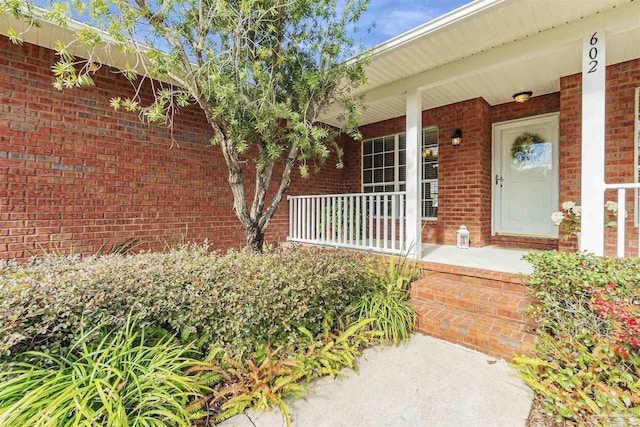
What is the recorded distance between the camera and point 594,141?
290 cm

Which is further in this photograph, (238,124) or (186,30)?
(238,124)

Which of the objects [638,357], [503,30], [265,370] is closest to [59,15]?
[265,370]

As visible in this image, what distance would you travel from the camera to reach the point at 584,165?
2.98 meters

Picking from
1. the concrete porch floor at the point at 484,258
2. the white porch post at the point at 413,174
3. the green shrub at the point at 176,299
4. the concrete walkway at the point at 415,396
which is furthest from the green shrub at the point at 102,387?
the concrete porch floor at the point at 484,258

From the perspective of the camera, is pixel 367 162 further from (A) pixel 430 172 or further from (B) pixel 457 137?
(B) pixel 457 137

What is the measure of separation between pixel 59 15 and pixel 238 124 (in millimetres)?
1520

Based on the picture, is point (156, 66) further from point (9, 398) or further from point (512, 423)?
point (512, 423)

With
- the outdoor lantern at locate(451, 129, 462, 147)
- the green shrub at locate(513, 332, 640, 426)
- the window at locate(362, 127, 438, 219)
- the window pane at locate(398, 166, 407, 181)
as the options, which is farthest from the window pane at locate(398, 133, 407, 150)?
the green shrub at locate(513, 332, 640, 426)

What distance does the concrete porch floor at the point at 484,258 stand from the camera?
3477 millimetres

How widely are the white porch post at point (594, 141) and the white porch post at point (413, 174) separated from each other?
1736 mm

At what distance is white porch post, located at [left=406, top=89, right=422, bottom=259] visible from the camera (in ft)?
13.4

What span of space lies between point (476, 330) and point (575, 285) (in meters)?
0.87

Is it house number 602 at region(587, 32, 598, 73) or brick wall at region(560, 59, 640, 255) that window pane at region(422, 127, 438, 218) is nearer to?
brick wall at region(560, 59, 640, 255)

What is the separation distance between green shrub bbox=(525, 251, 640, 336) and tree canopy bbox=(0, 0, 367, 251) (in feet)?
7.56
